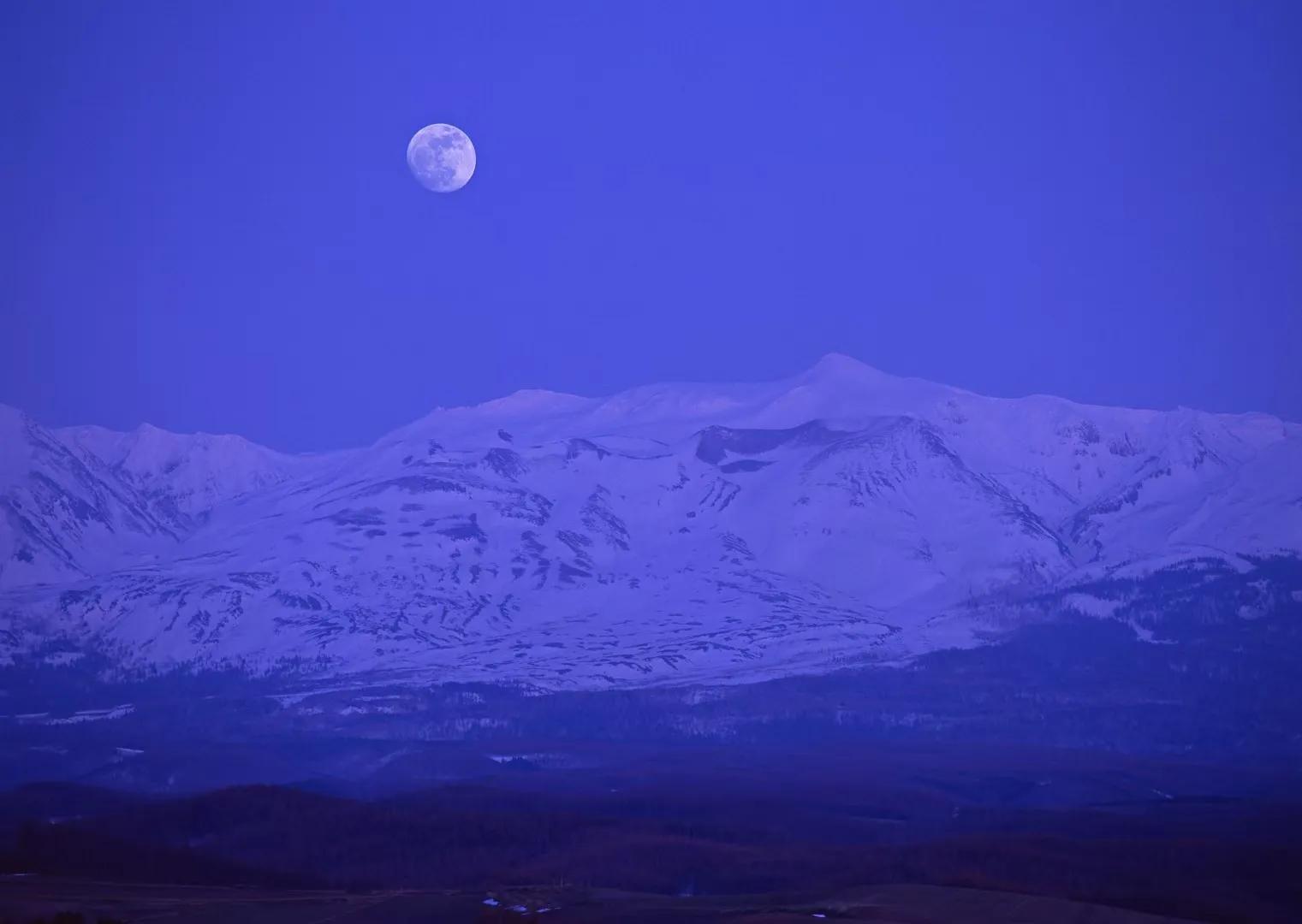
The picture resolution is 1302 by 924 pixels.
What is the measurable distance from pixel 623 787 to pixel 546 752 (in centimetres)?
A: 3267

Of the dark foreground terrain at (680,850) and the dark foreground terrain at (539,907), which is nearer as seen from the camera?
the dark foreground terrain at (539,907)

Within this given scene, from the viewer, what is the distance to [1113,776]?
539 feet

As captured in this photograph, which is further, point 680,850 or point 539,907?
point 680,850

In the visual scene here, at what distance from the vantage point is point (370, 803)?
12675 cm

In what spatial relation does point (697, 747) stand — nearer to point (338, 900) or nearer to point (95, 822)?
point (95, 822)

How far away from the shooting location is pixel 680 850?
4449 inches

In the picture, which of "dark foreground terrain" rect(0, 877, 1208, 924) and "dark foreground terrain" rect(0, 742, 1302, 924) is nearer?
"dark foreground terrain" rect(0, 877, 1208, 924)

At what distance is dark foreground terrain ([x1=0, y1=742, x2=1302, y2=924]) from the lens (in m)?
85.1

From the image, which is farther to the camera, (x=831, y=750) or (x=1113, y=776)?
(x=831, y=750)

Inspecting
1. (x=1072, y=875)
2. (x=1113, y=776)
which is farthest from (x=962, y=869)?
(x=1113, y=776)

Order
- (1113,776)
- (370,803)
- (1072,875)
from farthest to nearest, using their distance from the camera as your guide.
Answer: (1113,776) → (370,803) → (1072,875)

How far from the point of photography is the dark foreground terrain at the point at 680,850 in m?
85.1

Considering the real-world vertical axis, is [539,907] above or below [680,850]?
above

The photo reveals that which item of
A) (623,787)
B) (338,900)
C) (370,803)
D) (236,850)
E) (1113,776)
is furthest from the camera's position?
(1113,776)
